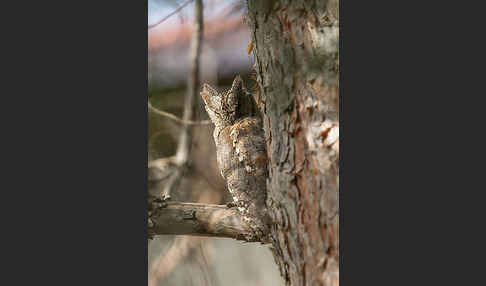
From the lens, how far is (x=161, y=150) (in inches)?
66.8

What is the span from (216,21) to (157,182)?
2.17 feet

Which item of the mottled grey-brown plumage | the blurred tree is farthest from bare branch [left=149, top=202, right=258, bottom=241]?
the blurred tree

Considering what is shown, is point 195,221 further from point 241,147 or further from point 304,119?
point 304,119

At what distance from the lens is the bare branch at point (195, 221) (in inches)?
56.9

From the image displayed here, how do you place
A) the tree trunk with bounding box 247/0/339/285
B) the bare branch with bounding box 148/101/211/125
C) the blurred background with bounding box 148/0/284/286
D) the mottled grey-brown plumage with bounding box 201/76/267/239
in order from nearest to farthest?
the tree trunk with bounding box 247/0/339/285, the mottled grey-brown plumage with bounding box 201/76/267/239, the blurred background with bounding box 148/0/284/286, the bare branch with bounding box 148/101/211/125

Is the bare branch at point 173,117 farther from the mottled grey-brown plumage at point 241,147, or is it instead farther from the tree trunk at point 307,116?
the tree trunk at point 307,116

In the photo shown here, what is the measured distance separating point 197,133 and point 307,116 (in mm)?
737

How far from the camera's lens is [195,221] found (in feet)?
4.76

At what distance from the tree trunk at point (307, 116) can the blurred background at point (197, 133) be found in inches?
11.7

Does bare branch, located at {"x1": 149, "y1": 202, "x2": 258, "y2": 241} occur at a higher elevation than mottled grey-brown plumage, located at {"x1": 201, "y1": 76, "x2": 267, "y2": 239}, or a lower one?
lower

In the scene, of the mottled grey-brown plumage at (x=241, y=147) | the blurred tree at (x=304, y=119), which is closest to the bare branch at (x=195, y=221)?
the mottled grey-brown plumage at (x=241, y=147)

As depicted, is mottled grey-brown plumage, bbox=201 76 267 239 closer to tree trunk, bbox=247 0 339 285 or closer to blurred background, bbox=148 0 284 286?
blurred background, bbox=148 0 284 286

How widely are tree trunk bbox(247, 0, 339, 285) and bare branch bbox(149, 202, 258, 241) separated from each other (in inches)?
13.0

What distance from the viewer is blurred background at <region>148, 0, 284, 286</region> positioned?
152cm
